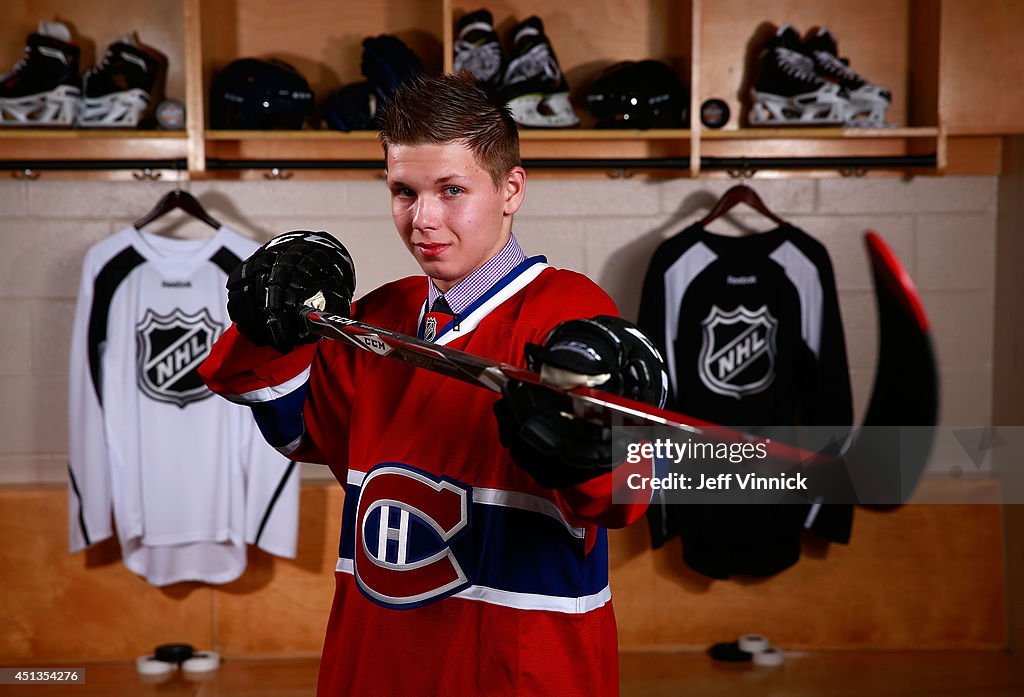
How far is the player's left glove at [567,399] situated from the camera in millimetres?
915

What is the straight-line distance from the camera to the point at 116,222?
265cm

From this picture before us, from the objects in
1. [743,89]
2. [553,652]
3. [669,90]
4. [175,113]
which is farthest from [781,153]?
[553,652]

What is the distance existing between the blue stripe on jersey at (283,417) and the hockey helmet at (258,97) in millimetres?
1349

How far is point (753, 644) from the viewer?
8.23 ft

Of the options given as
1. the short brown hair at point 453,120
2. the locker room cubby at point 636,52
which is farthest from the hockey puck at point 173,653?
the short brown hair at point 453,120

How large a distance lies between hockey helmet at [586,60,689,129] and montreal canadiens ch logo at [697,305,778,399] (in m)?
0.51

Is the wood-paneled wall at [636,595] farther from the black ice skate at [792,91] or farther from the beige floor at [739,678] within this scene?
the black ice skate at [792,91]

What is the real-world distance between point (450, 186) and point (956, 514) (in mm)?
2007

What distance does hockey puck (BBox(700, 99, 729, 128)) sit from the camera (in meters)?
2.50

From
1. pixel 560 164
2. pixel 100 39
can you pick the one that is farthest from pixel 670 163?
pixel 100 39

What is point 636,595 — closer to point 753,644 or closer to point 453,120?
point 753,644

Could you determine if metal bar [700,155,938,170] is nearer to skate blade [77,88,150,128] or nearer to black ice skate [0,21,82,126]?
skate blade [77,88,150,128]

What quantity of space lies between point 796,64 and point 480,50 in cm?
81

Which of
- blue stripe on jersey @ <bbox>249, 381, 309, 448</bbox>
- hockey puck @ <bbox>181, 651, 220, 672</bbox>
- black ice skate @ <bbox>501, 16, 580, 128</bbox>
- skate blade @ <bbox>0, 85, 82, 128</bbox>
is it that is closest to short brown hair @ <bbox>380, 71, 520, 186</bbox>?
blue stripe on jersey @ <bbox>249, 381, 309, 448</bbox>
